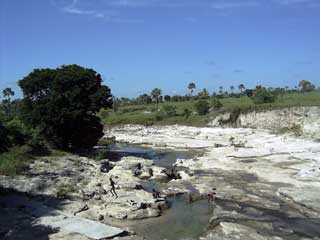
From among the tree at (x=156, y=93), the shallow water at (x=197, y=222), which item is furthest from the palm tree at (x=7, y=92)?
the shallow water at (x=197, y=222)

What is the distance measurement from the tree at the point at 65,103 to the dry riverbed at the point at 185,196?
514 centimetres

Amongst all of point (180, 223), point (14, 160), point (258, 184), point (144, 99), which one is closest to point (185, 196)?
point (180, 223)

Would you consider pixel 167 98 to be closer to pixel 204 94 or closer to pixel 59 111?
pixel 204 94

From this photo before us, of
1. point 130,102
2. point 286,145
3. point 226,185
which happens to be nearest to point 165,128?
point 286,145

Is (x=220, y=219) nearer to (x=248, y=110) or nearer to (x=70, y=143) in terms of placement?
(x=70, y=143)

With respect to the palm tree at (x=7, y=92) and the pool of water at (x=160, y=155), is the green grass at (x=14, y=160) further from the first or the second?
the palm tree at (x=7, y=92)

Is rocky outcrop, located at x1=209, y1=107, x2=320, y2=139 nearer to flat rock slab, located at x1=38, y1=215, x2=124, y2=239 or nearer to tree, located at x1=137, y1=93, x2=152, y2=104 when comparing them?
flat rock slab, located at x1=38, y1=215, x2=124, y2=239

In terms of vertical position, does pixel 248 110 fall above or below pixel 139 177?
above

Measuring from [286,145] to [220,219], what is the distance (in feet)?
125

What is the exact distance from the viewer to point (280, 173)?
46.6m

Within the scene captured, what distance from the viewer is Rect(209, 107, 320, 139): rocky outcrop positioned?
76.9 m

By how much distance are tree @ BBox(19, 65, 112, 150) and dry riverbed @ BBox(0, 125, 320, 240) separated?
5.14 meters

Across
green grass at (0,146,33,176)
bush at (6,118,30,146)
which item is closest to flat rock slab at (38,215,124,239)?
green grass at (0,146,33,176)

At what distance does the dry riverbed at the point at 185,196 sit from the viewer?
94.2ft
